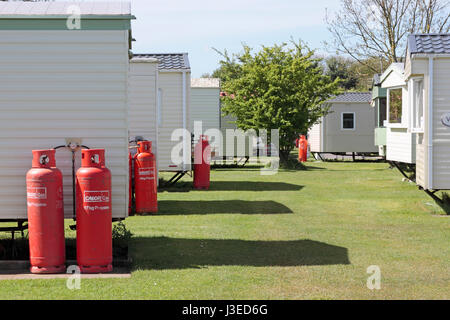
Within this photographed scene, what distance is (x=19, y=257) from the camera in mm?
7312

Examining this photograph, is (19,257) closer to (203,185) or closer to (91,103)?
(91,103)

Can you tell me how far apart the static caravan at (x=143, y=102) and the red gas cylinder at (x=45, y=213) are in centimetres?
679

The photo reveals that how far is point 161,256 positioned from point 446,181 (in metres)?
5.91

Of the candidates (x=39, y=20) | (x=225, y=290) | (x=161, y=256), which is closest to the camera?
(x=225, y=290)

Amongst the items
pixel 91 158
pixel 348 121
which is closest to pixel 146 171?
pixel 91 158

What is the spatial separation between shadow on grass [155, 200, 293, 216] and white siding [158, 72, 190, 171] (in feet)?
10.2

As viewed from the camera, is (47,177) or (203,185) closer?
(47,177)

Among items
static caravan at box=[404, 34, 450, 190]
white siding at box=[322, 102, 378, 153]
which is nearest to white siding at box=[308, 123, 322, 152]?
white siding at box=[322, 102, 378, 153]

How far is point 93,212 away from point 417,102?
7.91m

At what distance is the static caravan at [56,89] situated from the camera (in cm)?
711

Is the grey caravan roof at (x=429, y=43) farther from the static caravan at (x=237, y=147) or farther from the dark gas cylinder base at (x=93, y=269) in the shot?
the static caravan at (x=237, y=147)

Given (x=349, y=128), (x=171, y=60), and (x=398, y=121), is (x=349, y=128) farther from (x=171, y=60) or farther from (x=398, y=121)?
(x=171, y=60)

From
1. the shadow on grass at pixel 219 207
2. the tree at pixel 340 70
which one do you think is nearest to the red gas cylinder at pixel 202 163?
the shadow on grass at pixel 219 207
